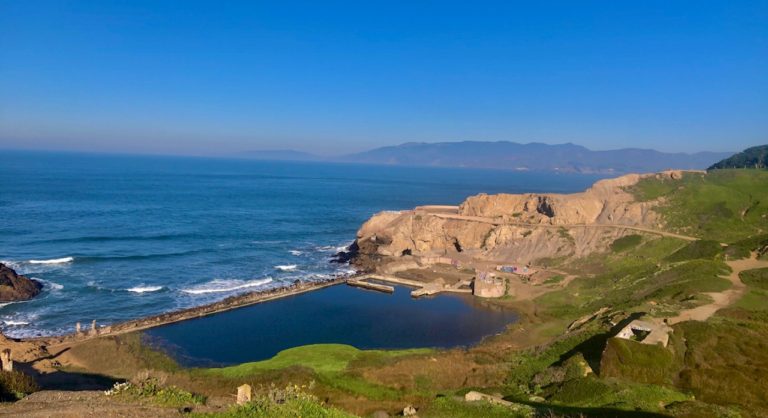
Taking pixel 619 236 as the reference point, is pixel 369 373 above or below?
below

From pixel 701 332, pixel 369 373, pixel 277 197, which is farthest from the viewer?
pixel 277 197

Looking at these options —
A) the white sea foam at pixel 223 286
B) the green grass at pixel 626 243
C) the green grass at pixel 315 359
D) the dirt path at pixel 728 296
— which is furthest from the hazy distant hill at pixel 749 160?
the green grass at pixel 315 359

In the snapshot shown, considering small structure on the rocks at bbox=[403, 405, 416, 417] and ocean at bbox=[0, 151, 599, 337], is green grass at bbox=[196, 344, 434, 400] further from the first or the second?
ocean at bbox=[0, 151, 599, 337]

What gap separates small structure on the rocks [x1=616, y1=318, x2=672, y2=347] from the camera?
25.5 meters

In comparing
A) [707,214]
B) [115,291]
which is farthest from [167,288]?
[707,214]

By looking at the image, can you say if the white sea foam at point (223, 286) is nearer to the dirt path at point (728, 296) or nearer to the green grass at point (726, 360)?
the dirt path at point (728, 296)

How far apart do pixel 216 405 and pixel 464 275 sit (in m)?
47.3

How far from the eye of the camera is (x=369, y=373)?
29203 millimetres

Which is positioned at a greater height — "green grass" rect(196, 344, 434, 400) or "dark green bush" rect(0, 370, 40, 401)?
"dark green bush" rect(0, 370, 40, 401)

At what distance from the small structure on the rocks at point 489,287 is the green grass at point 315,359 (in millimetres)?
19258

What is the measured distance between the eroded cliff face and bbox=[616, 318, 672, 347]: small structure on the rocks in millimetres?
34867

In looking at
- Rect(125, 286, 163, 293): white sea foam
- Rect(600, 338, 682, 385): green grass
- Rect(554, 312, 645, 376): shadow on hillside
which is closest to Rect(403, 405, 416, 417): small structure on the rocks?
Rect(600, 338, 682, 385): green grass

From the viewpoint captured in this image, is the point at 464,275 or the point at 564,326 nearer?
the point at 564,326

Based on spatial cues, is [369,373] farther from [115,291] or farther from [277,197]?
[277,197]
